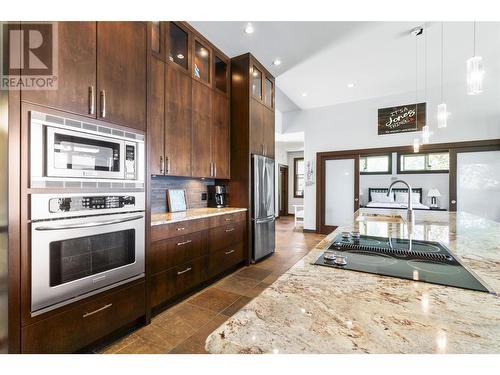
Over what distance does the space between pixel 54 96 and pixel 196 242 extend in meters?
1.75

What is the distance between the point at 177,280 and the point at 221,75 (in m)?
2.98

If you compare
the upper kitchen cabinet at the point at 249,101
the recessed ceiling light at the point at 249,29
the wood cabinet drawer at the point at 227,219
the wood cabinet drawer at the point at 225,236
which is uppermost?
the recessed ceiling light at the point at 249,29

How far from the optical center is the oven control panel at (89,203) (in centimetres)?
140

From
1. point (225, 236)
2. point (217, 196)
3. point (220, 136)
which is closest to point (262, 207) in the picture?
point (217, 196)

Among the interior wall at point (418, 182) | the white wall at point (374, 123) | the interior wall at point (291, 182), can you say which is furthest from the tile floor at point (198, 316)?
the interior wall at point (291, 182)

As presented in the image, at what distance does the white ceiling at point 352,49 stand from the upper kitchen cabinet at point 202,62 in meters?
0.16

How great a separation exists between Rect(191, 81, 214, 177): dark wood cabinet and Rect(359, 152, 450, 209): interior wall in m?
4.86

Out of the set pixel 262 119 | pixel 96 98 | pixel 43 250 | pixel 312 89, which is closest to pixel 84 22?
pixel 96 98

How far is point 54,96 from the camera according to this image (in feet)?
4.60

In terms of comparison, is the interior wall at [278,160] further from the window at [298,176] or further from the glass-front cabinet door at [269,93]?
the glass-front cabinet door at [269,93]

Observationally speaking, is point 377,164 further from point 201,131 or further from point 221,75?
point 201,131
